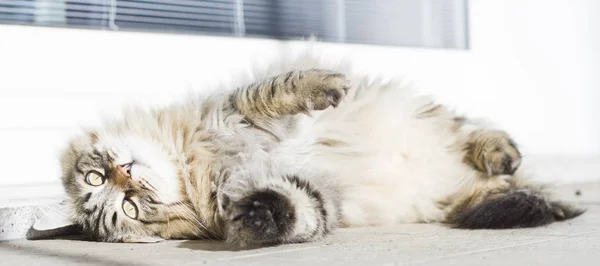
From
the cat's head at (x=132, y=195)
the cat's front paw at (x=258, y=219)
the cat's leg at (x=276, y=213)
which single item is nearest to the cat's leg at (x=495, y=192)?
the cat's leg at (x=276, y=213)

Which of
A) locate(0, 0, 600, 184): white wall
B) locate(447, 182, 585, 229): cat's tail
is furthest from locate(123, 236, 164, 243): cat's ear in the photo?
locate(447, 182, 585, 229): cat's tail

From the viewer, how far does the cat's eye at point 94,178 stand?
6.91 ft

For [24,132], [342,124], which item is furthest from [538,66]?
[24,132]

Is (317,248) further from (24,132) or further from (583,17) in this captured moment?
(583,17)

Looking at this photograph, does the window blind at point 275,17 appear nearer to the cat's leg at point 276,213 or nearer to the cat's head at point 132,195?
the cat's head at point 132,195

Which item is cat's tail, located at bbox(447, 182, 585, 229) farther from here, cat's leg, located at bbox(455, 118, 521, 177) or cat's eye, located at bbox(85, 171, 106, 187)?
cat's eye, located at bbox(85, 171, 106, 187)

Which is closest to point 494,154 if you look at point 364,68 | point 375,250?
point 375,250

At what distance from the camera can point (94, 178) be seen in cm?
211

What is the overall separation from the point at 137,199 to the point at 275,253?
520mm

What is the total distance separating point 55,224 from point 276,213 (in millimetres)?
773

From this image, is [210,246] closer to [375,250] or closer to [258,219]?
[258,219]

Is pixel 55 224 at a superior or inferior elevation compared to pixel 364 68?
inferior

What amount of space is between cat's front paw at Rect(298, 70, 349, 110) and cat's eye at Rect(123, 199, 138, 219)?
1.72 feet

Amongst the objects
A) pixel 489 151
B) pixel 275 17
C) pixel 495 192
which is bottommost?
pixel 495 192
